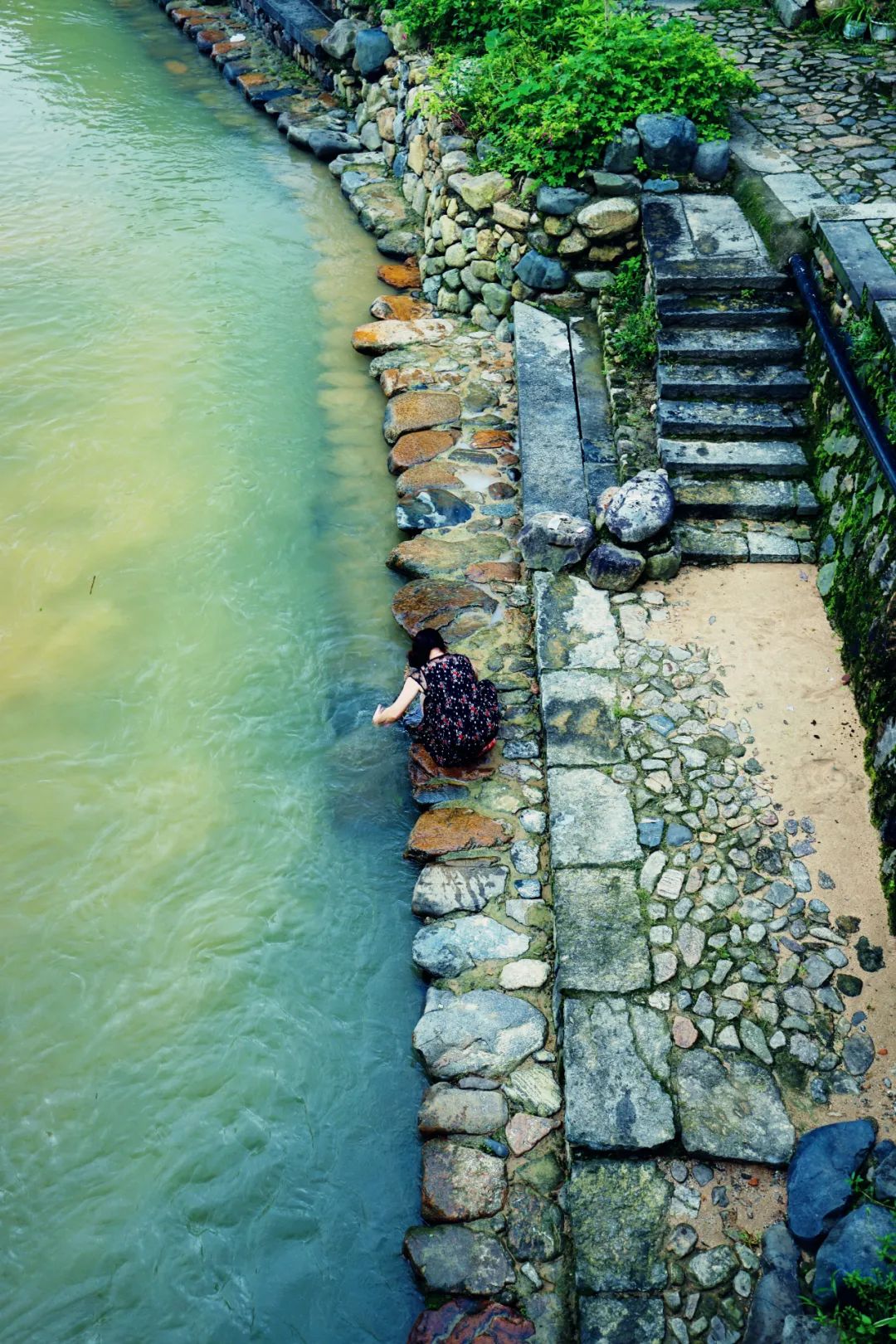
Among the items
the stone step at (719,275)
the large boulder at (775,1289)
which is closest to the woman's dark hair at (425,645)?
the large boulder at (775,1289)

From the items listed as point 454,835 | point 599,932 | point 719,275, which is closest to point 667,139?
point 719,275

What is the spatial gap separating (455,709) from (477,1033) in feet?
5.23

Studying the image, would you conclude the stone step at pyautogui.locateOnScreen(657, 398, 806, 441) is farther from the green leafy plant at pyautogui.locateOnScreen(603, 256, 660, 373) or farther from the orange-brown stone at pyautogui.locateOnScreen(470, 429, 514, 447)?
the orange-brown stone at pyautogui.locateOnScreen(470, 429, 514, 447)

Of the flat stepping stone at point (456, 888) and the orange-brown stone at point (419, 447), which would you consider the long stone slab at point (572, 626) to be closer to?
the flat stepping stone at point (456, 888)

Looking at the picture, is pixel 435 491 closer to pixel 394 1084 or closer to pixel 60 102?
pixel 394 1084

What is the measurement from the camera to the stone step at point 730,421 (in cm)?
647

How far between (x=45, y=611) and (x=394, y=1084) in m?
3.78

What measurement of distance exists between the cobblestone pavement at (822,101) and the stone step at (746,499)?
163cm

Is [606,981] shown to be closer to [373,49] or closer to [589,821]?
[589,821]

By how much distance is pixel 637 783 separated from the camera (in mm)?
5059

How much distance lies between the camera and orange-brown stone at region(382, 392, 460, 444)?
25.9 feet

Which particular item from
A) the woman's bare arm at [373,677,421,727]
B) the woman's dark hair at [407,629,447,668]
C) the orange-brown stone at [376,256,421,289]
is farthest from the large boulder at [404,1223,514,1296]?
the orange-brown stone at [376,256,421,289]

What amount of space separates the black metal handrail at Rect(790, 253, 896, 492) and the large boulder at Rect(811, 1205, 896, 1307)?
10.5 ft

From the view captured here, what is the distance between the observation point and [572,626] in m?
5.89
